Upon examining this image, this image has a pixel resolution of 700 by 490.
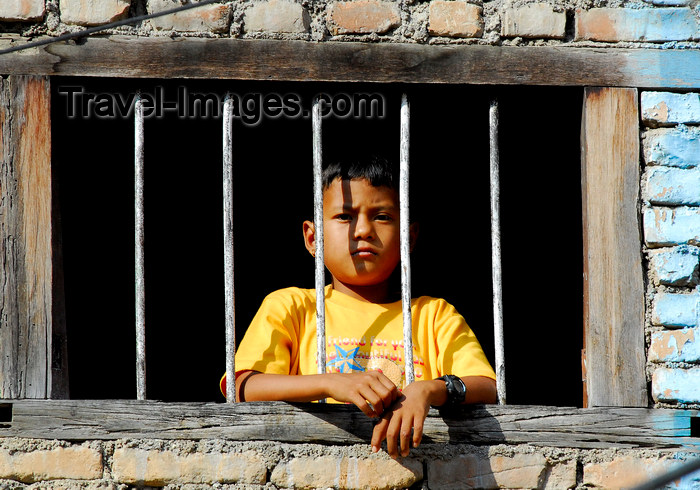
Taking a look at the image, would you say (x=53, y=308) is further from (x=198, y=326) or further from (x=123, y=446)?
(x=198, y=326)

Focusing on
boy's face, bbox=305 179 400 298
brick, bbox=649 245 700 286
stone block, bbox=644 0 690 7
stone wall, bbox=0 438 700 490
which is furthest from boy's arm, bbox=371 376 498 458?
stone block, bbox=644 0 690 7

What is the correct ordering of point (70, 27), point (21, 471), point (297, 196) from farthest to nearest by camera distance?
point (297, 196), point (70, 27), point (21, 471)

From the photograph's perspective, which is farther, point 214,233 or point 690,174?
point 214,233

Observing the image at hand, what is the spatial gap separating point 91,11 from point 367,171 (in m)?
1.10

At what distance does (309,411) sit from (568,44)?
147cm

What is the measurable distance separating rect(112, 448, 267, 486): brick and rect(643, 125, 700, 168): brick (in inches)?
63.0

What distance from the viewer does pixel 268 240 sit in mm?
4750

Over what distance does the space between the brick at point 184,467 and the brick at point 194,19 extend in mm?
1351

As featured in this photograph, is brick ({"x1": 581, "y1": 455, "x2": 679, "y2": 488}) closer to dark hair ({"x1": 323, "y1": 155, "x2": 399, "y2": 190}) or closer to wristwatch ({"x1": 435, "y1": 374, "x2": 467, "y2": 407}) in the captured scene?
wristwatch ({"x1": 435, "y1": 374, "x2": 467, "y2": 407})

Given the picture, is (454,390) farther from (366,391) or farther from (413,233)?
(413,233)

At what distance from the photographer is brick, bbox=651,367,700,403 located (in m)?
3.08

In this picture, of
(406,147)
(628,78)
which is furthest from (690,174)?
(406,147)

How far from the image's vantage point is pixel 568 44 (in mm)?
3250

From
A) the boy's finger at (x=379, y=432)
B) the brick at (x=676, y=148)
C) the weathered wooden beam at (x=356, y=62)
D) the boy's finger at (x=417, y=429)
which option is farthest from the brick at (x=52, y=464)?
the brick at (x=676, y=148)
